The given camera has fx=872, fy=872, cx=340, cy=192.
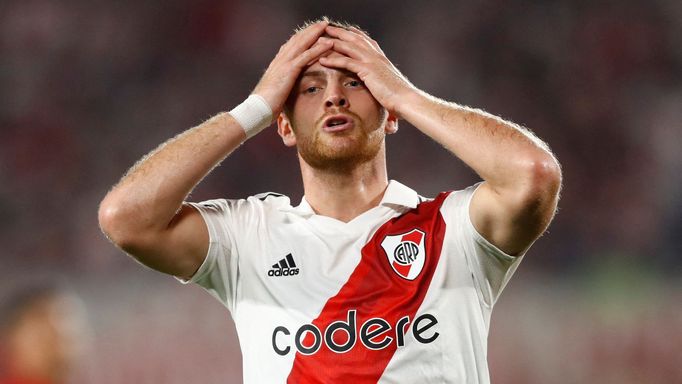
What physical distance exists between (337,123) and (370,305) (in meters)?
0.63

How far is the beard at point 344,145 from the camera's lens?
289 centimetres

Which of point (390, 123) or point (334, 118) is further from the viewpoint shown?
point (390, 123)

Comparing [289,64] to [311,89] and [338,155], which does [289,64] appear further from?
[338,155]

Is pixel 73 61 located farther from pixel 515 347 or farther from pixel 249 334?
pixel 249 334

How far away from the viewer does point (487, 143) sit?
8.27ft

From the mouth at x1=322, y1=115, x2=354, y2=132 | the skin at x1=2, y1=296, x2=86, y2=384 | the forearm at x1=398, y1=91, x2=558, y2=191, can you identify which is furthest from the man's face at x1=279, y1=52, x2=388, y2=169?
the skin at x1=2, y1=296, x2=86, y2=384

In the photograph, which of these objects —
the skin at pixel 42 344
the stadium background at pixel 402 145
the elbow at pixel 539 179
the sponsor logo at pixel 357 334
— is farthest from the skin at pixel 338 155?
the stadium background at pixel 402 145

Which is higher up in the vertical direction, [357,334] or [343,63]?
[343,63]

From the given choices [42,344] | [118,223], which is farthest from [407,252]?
[42,344]

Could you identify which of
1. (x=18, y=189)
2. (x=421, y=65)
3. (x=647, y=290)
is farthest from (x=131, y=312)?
(x=647, y=290)

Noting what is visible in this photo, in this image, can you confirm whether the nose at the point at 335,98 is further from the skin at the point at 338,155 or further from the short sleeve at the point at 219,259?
the short sleeve at the point at 219,259

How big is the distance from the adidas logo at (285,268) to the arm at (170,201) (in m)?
0.23

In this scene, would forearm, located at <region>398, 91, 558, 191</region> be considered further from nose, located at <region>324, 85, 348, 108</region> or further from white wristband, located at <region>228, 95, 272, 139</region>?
white wristband, located at <region>228, 95, 272, 139</region>

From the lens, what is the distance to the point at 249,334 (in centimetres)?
277
